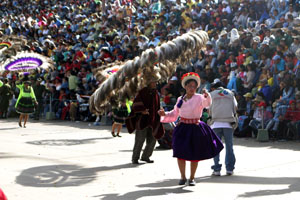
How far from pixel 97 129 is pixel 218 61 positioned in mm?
4647

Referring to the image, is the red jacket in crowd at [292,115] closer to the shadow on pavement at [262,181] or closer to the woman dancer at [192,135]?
the shadow on pavement at [262,181]

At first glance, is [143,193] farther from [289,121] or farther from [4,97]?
[4,97]

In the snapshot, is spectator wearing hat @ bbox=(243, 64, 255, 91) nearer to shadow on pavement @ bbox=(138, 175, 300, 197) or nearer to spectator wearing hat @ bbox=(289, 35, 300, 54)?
spectator wearing hat @ bbox=(289, 35, 300, 54)

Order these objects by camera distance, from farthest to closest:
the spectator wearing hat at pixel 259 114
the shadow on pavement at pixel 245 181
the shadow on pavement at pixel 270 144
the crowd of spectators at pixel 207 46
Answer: the crowd of spectators at pixel 207 46 < the spectator wearing hat at pixel 259 114 < the shadow on pavement at pixel 270 144 < the shadow on pavement at pixel 245 181

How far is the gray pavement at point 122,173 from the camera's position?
7129 mm

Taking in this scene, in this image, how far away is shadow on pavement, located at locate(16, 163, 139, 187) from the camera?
8.03 meters

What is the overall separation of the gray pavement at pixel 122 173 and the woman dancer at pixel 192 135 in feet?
1.38

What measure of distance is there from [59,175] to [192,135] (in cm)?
244

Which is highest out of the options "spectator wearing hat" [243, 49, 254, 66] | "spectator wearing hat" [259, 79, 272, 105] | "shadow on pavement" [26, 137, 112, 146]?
"spectator wearing hat" [243, 49, 254, 66]

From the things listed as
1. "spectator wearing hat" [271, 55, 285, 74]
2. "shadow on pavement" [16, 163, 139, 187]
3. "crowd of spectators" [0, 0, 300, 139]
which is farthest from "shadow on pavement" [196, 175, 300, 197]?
"spectator wearing hat" [271, 55, 285, 74]

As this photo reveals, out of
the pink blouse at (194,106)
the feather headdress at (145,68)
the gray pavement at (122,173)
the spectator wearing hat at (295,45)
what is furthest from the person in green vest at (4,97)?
the pink blouse at (194,106)

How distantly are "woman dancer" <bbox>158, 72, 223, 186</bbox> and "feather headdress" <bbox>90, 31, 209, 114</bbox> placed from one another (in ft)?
4.87

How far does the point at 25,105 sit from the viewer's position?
1839 cm

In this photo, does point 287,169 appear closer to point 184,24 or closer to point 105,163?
point 105,163
